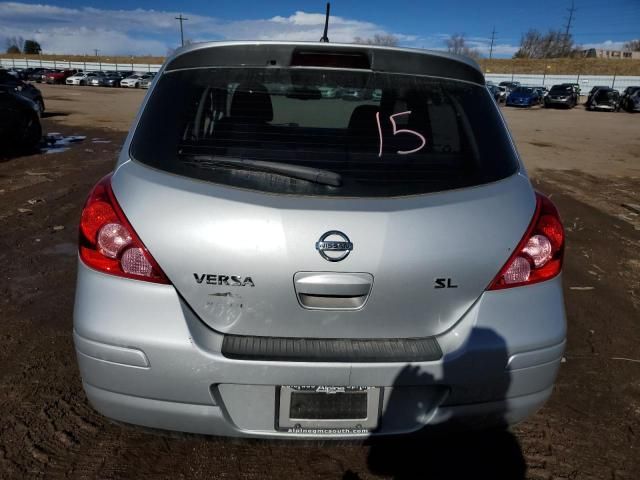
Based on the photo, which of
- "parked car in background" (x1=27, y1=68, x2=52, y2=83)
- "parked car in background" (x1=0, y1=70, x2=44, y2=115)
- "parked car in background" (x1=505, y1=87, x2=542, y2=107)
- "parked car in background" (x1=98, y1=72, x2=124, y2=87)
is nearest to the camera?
"parked car in background" (x1=0, y1=70, x2=44, y2=115)

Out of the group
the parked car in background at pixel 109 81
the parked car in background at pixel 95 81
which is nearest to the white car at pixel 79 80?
the parked car in background at pixel 95 81

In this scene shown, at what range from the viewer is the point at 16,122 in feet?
35.1

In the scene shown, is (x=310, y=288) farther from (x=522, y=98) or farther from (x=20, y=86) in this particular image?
(x=522, y=98)

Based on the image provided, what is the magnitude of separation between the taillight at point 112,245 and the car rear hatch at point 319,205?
0.05 meters

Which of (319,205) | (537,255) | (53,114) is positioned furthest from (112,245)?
(53,114)

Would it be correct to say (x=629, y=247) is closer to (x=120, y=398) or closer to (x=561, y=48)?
(x=120, y=398)

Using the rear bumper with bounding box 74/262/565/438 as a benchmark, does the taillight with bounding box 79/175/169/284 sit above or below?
above


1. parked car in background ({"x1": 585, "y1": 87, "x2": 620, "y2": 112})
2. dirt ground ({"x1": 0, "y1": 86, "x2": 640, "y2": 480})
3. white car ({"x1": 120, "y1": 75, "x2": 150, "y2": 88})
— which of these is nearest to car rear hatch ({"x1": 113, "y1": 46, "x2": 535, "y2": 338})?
dirt ground ({"x1": 0, "y1": 86, "x2": 640, "y2": 480})

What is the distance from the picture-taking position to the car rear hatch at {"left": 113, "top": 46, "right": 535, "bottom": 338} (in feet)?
5.60

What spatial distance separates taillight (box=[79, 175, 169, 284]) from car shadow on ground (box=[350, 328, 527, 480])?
3.15 feet

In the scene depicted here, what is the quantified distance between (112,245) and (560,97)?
144 feet

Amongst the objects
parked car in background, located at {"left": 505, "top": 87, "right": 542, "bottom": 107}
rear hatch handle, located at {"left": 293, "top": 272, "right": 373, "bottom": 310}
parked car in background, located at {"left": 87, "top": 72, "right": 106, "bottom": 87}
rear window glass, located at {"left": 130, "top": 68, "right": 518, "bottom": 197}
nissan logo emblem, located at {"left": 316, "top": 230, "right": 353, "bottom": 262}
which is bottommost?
parked car in background, located at {"left": 87, "top": 72, "right": 106, "bottom": 87}

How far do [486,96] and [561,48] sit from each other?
118 metres

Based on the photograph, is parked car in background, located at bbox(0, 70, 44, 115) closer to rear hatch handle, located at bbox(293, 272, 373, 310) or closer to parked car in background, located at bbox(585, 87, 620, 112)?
rear hatch handle, located at bbox(293, 272, 373, 310)
